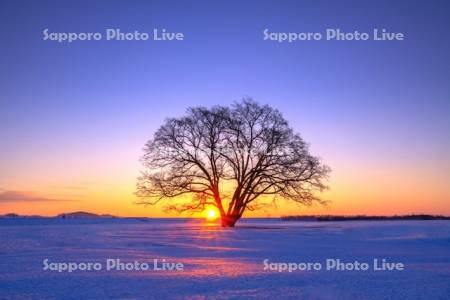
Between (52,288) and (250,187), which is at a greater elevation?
(250,187)

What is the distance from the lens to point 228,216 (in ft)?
106

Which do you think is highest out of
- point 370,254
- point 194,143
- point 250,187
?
point 194,143

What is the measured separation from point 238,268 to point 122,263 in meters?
2.82

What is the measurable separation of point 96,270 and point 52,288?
2.24 m

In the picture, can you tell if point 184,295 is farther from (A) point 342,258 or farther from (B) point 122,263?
(A) point 342,258

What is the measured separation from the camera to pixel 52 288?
842cm

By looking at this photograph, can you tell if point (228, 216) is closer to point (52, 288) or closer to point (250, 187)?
point (250, 187)

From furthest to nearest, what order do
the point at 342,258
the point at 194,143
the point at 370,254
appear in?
the point at 194,143 < the point at 370,254 < the point at 342,258

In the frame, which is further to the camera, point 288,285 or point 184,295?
point 288,285

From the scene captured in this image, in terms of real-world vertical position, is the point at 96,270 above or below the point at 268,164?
Result: below

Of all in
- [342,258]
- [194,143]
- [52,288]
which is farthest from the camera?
[194,143]

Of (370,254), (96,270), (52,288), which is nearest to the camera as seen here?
(52,288)

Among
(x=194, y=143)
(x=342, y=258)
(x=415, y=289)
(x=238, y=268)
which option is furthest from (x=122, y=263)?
(x=194, y=143)

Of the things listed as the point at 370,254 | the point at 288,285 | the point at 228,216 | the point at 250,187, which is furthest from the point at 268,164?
the point at 288,285
